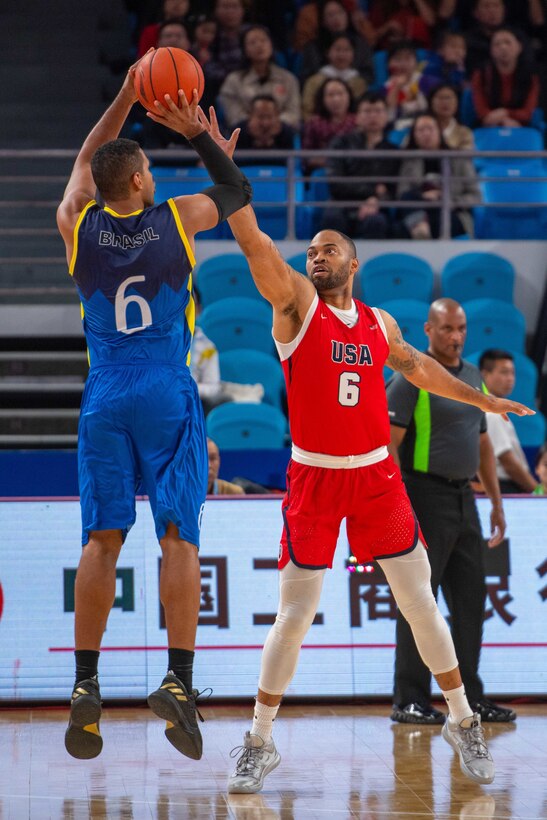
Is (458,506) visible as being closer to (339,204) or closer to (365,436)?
(365,436)

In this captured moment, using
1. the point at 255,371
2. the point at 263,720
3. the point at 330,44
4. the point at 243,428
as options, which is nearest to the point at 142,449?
the point at 263,720

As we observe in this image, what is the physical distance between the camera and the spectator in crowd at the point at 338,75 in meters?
13.6

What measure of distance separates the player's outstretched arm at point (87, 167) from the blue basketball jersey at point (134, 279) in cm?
8

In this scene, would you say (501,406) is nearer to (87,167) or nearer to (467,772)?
(467,772)

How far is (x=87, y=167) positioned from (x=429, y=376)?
1888 millimetres

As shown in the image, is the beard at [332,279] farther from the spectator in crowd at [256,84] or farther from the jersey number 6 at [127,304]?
the spectator in crowd at [256,84]

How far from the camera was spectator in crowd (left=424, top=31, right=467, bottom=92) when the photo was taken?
14.2 meters

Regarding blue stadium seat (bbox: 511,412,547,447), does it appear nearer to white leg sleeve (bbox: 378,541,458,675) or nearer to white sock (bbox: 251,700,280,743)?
white leg sleeve (bbox: 378,541,458,675)

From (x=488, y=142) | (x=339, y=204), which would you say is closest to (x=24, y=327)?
(x=339, y=204)

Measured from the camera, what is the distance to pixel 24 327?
12.0m

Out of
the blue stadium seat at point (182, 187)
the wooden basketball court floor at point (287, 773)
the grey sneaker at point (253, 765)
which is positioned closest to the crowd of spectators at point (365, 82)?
the blue stadium seat at point (182, 187)

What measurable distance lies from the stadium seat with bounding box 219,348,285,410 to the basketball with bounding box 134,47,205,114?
646 cm

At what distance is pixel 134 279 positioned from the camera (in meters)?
4.90

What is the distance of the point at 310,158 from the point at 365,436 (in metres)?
8.29
